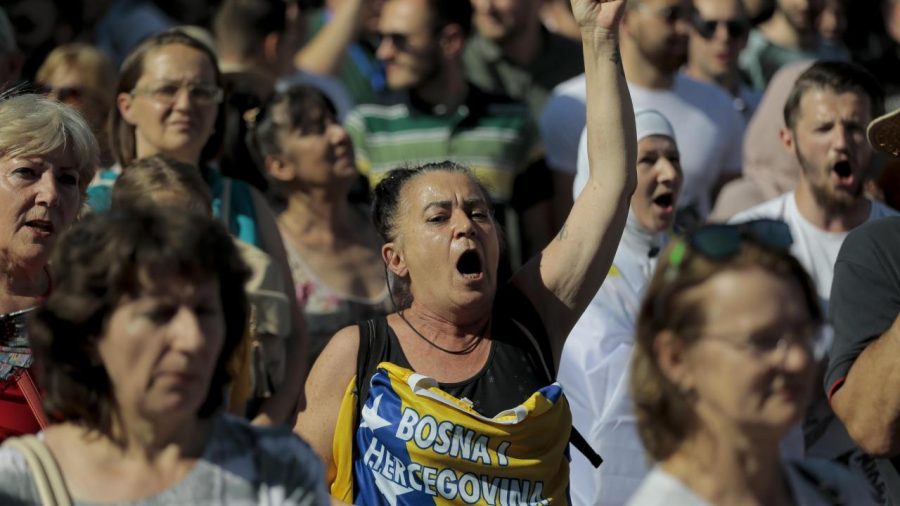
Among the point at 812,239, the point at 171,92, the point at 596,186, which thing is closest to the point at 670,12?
the point at 812,239

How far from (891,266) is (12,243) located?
2.27 meters

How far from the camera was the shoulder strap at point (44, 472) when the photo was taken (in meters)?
2.88

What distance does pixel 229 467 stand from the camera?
2.96 m

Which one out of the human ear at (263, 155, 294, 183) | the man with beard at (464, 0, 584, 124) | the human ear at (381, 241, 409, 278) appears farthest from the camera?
the man with beard at (464, 0, 584, 124)

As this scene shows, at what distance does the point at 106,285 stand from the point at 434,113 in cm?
432

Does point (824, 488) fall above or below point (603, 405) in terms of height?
above

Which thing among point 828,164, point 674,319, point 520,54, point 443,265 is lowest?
point 828,164

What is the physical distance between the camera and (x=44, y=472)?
291cm

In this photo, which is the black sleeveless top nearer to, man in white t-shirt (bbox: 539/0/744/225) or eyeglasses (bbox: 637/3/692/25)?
man in white t-shirt (bbox: 539/0/744/225)

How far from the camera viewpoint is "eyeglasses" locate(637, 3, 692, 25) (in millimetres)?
6922

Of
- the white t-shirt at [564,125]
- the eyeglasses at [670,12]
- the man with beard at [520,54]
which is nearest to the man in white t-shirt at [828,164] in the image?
the eyeglasses at [670,12]

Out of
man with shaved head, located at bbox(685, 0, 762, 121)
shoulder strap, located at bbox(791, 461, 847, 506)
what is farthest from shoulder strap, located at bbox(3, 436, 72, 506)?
man with shaved head, located at bbox(685, 0, 762, 121)

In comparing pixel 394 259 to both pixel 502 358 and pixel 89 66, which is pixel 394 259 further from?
pixel 89 66

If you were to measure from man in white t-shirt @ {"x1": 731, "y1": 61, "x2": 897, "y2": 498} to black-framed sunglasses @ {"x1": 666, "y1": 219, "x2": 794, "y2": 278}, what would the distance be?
2.93m
